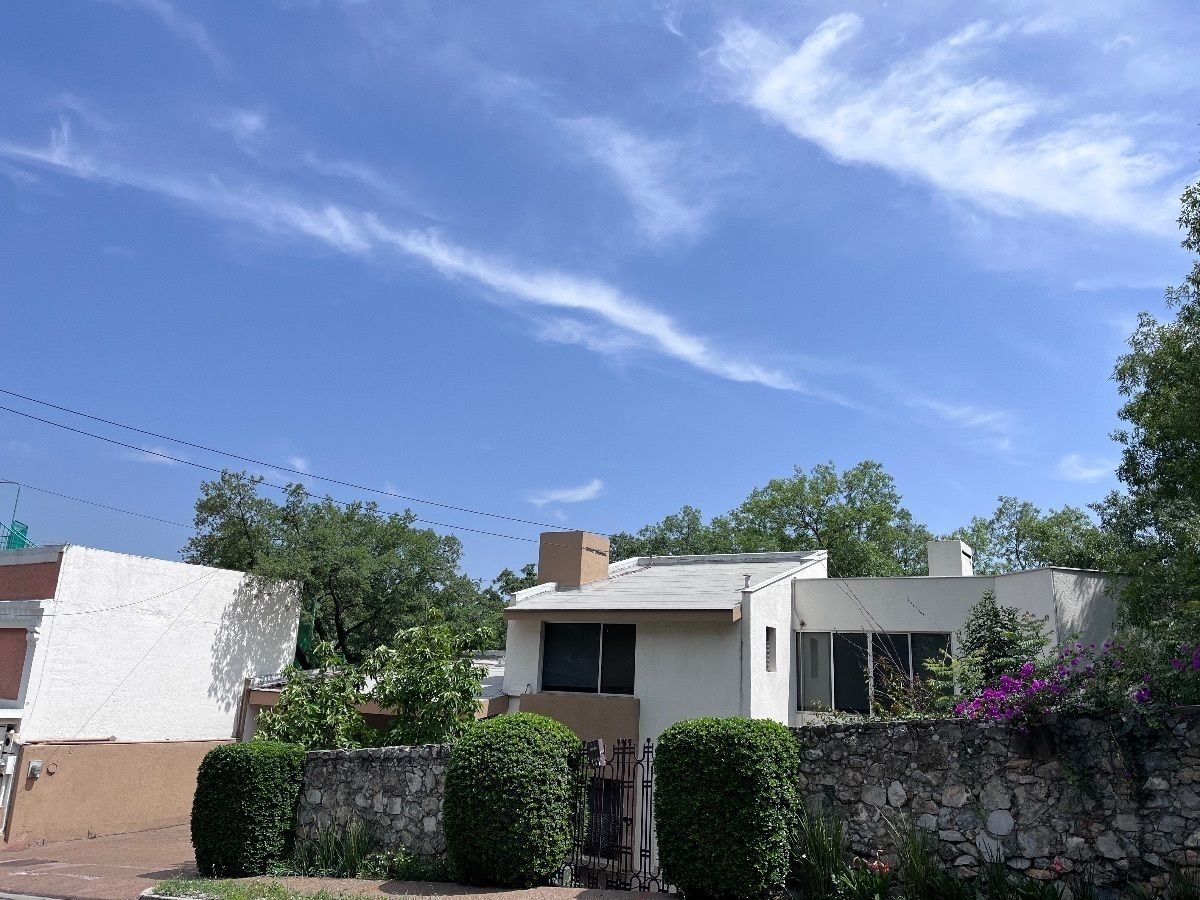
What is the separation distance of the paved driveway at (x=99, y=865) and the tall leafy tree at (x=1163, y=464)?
A: 553 inches

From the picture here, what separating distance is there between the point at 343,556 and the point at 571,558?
10112 millimetres

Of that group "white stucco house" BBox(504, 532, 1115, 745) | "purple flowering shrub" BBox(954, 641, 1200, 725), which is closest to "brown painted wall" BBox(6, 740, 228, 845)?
"white stucco house" BBox(504, 532, 1115, 745)

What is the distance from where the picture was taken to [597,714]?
51.5ft

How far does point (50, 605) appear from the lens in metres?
17.7

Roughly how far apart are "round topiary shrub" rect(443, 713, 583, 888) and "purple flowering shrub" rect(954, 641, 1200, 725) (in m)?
4.28

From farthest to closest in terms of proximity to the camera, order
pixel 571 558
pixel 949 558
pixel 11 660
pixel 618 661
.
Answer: pixel 571 558
pixel 949 558
pixel 11 660
pixel 618 661

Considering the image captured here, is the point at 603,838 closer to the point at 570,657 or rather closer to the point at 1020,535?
the point at 570,657

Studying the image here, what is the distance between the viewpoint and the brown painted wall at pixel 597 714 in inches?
612

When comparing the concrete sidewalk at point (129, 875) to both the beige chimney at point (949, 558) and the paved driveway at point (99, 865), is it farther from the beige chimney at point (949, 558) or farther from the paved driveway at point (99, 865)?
the beige chimney at point (949, 558)

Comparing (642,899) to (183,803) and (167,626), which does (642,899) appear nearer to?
(183,803)

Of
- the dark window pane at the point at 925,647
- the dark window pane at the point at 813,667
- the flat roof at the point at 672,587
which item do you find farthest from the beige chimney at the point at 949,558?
the dark window pane at the point at 813,667

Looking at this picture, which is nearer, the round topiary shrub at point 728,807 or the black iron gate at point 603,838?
the round topiary shrub at point 728,807

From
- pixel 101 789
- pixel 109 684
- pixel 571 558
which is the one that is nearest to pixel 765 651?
pixel 571 558

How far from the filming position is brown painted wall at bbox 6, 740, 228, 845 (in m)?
16.0
